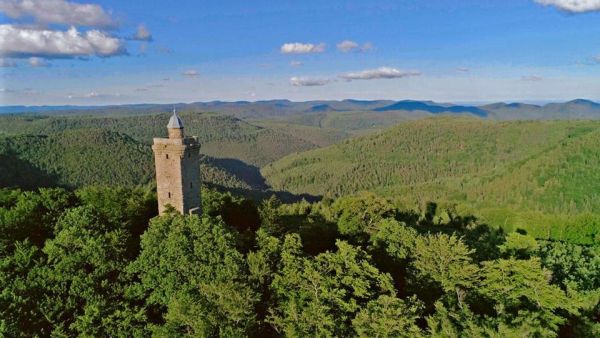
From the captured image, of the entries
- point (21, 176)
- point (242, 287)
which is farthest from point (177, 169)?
point (21, 176)

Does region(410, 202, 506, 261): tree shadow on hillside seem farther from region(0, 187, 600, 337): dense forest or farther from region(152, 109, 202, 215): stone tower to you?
region(152, 109, 202, 215): stone tower

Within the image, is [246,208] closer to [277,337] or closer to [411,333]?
[277,337]

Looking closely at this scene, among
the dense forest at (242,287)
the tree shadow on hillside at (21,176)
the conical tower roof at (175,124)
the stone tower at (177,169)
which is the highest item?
the conical tower roof at (175,124)

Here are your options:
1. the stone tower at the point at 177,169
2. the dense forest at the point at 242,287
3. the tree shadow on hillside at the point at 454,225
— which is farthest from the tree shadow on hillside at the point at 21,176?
the tree shadow on hillside at the point at 454,225

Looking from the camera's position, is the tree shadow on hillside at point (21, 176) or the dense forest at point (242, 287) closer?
the dense forest at point (242, 287)

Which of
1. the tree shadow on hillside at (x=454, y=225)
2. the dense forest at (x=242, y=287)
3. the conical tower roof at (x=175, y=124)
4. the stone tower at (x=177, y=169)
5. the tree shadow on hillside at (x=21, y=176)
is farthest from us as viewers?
the tree shadow on hillside at (x=21, y=176)

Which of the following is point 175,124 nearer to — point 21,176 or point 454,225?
point 454,225

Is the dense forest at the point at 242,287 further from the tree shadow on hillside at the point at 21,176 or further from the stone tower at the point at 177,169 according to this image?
the tree shadow on hillside at the point at 21,176

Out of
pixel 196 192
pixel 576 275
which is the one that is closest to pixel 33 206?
pixel 196 192
